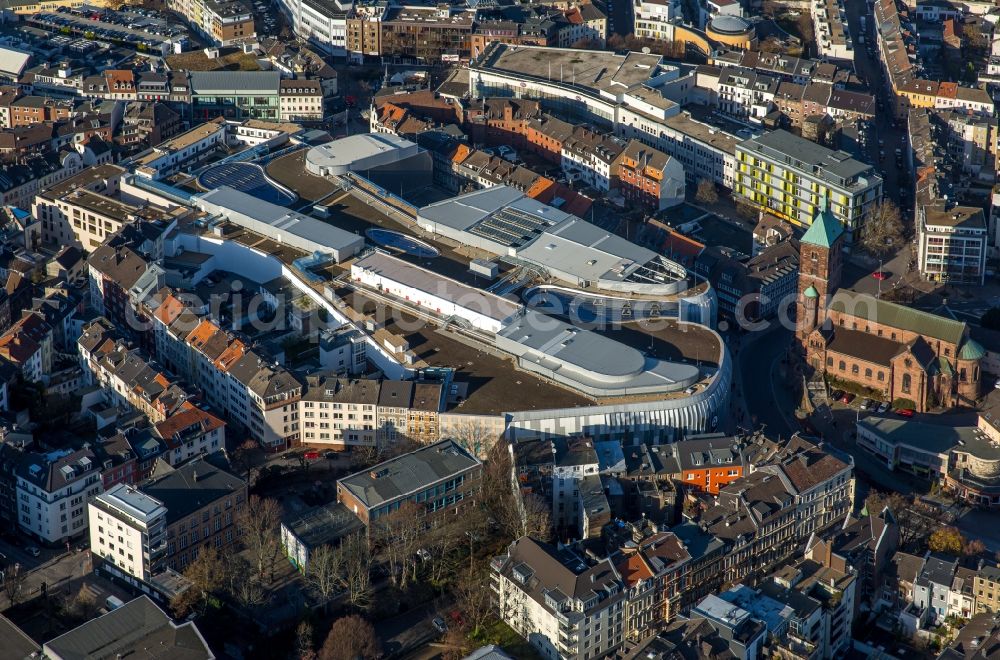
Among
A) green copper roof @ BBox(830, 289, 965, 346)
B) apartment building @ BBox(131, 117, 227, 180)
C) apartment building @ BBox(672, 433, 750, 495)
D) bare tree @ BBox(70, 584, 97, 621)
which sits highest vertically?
apartment building @ BBox(131, 117, 227, 180)

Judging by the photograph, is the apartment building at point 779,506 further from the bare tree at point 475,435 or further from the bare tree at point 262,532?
the bare tree at point 262,532

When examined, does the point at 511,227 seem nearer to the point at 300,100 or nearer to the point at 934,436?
the point at 300,100

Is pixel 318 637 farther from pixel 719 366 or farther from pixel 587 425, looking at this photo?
pixel 719 366

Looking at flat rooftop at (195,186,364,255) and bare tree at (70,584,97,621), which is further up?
flat rooftop at (195,186,364,255)

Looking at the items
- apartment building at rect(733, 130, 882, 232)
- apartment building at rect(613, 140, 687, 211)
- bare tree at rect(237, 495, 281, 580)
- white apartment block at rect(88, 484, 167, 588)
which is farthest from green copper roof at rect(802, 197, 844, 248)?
white apartment block at rect(88, 484, 167, 588)

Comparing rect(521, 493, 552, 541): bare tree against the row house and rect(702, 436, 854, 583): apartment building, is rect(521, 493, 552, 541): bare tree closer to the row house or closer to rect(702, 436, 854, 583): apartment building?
rect(702, 436, 854, 583): apartment building

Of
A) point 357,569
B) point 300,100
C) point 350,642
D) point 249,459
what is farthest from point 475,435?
point 300,100

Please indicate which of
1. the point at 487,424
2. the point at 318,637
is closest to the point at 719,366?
the point at 487,424

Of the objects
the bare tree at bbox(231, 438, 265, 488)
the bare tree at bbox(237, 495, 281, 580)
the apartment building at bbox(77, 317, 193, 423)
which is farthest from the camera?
the apartment building at bbox(77, 317, 193, 423)
